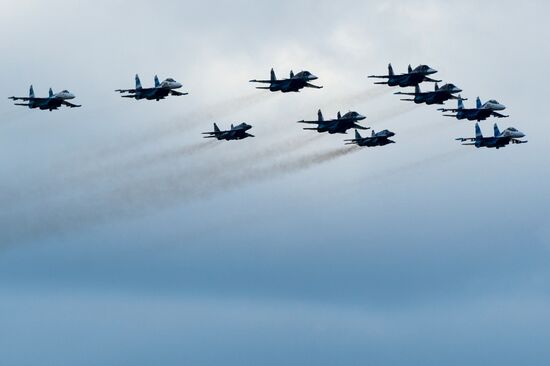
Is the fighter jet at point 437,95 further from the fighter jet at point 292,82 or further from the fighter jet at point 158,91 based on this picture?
the fighter jet at point 158,91

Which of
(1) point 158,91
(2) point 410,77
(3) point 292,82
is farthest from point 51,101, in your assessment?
(2) point 410,77

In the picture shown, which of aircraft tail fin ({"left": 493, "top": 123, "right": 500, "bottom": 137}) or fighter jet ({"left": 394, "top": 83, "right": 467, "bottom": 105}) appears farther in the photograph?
aircraft tail fin ({"left": 493, "top": 123, "right": 500, "bottom": 137})

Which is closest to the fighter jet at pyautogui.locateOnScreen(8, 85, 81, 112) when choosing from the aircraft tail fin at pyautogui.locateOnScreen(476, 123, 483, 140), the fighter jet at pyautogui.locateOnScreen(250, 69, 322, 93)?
the fighter jet at pyautogui.locateOnScreen(250, 69, 322, 93)

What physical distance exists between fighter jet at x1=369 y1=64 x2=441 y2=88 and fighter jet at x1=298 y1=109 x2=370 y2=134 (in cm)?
594

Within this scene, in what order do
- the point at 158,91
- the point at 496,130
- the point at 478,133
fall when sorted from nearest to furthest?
the point at 158,91 < the point at 496,130 < the point at 478,133

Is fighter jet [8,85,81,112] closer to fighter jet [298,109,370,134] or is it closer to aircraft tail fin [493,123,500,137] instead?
fighter jet [298,109,370,134]

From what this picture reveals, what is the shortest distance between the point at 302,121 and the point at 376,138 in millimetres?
10492

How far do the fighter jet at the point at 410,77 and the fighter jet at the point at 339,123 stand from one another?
19.5 ft

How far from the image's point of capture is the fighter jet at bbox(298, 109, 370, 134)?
140 m

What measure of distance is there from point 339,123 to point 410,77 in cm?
1063

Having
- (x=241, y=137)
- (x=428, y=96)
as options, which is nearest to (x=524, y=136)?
(x=428, y=96)

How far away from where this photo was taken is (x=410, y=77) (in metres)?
142

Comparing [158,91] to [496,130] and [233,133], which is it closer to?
[233,133]

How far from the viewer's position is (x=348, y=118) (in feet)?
461
